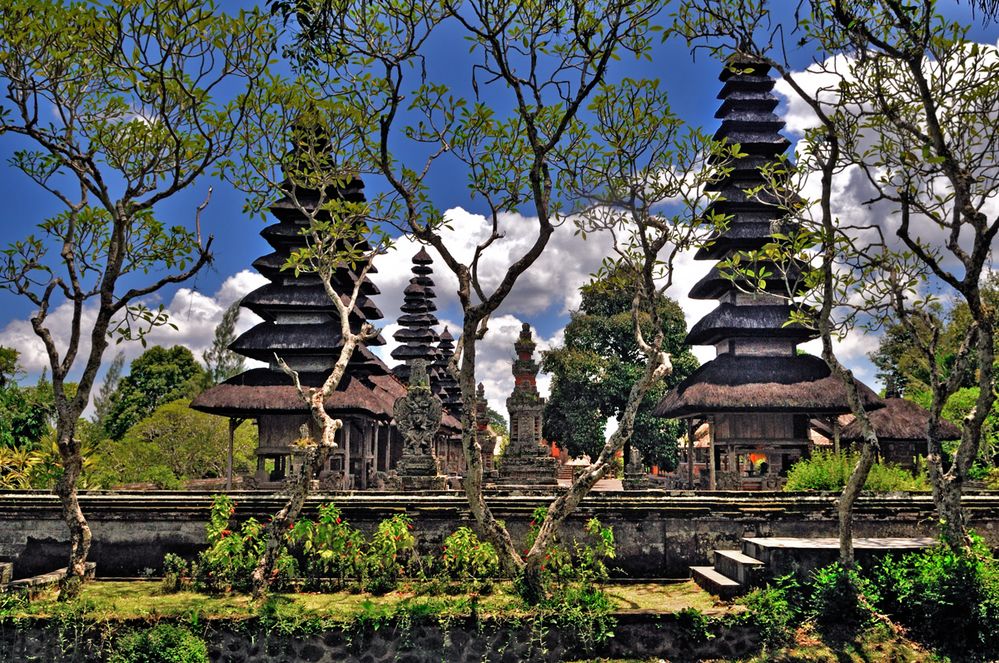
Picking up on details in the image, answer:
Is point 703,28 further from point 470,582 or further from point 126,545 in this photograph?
point 126,545

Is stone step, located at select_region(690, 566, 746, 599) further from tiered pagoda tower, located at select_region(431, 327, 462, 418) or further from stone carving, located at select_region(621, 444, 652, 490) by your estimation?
tiered pagoda tower, located at select_region(431, 327, 462, 418)

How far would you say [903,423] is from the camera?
26297 mm

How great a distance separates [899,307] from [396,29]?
26.5ft

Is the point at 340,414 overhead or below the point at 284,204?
below

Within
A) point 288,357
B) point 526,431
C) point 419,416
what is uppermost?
point 288,357

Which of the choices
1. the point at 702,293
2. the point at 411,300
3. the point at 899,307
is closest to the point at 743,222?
the point at 702,293

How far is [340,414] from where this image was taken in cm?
2456

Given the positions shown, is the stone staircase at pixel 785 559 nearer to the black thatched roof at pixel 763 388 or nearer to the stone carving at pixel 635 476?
the stone carving at pixel 635 476

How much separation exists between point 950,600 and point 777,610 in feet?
6.41

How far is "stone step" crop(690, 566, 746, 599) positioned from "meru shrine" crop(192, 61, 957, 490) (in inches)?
466

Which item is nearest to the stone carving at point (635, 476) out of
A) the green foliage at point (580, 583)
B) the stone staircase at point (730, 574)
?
the green foliage at point (580, 583)

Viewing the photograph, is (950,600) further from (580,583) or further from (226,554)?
(226,554)

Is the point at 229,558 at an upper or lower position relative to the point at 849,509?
lower

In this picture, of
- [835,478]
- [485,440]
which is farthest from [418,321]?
[835,478]
